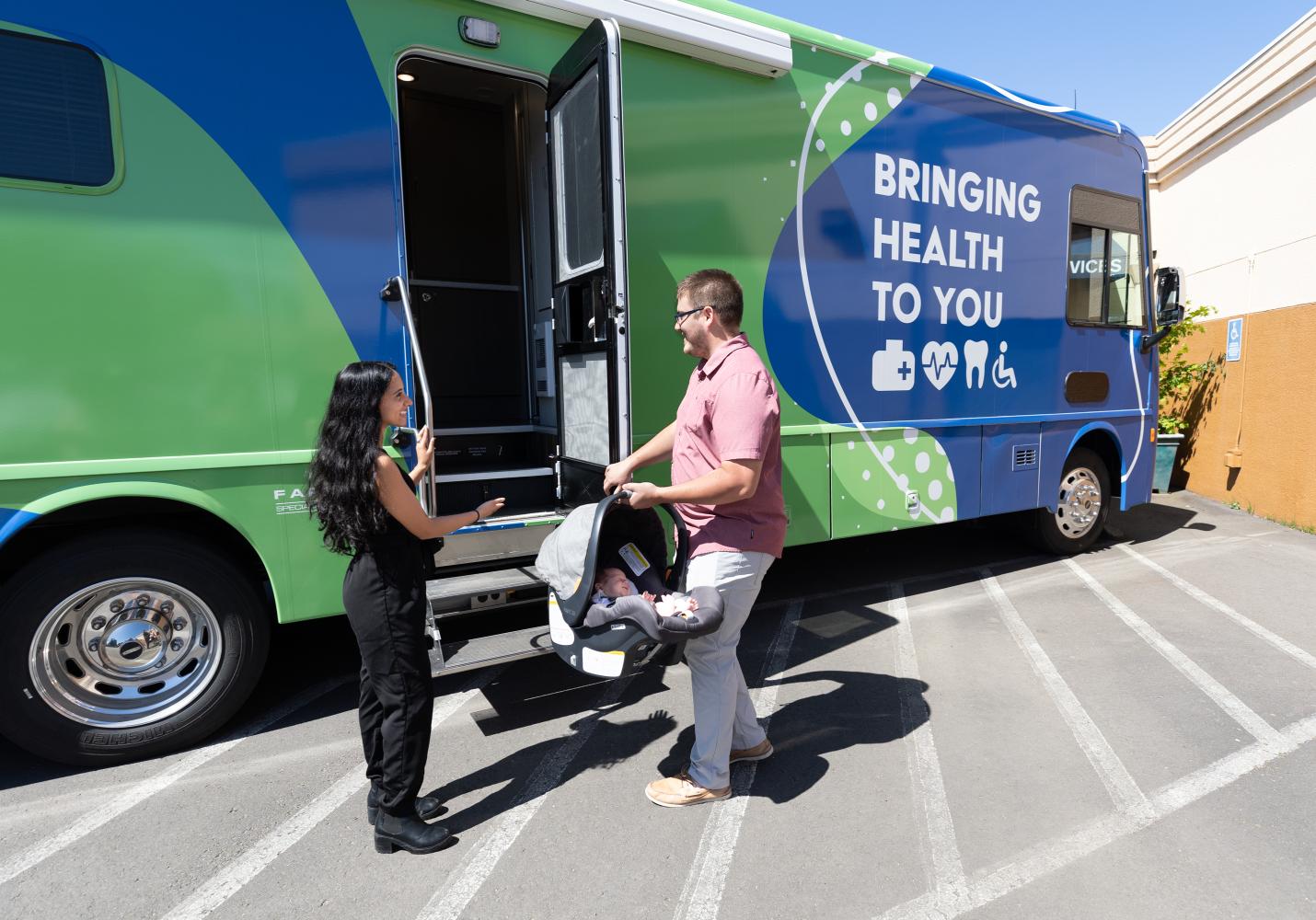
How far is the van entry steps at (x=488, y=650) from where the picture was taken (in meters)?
3.14

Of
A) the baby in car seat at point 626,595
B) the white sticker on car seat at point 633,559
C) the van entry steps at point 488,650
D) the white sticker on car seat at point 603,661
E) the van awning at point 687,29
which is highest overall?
the van awning at point 687,29

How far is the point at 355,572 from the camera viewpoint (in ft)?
8.13

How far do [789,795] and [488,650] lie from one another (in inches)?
54.7

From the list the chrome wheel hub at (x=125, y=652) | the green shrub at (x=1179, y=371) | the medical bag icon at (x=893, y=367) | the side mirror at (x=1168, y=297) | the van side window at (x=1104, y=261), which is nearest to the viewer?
the chrome wheel hub at (x=125, y=652)

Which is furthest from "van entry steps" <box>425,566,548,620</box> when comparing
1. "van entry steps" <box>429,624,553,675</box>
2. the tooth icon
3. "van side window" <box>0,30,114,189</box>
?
the tooth icon

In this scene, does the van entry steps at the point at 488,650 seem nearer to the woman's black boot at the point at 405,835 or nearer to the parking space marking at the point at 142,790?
the woman's black boot at the point at 405,835

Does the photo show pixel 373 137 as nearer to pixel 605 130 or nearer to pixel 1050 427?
pixel 605 130

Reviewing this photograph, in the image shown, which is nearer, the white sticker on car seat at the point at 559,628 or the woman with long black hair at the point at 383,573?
the woman with long black hair at the point at 383,573

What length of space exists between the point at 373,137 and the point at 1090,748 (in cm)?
407

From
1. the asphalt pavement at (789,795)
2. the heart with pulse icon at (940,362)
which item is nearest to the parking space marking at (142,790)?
the asphalt pavement at (789,795)

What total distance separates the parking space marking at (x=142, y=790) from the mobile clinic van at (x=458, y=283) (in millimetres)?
114

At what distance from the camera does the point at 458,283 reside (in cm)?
556

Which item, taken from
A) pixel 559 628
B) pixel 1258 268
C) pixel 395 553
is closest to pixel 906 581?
pixel 559 628

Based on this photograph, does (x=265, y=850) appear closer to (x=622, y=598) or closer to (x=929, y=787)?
(x=622, y=598)
